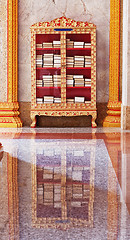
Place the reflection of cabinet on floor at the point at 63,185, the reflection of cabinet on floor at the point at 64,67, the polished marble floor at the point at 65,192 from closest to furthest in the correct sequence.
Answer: the polished marble floor at the point at 65,192
the reflection of cabinet on floor at the point at 63,185
the reflection of cabinet on floor at the point at 64,67

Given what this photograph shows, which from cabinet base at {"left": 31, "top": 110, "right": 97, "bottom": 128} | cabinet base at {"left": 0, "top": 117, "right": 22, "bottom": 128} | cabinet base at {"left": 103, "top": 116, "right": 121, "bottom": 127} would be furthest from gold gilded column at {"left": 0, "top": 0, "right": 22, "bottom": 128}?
cabinet base at {"left": 103, "top": 116, "right": 121, "bottom": 127}

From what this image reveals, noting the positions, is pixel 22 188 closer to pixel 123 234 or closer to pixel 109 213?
pixel 109 213

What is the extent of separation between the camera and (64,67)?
29.2 ft

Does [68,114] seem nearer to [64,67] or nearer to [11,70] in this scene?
[64,67]

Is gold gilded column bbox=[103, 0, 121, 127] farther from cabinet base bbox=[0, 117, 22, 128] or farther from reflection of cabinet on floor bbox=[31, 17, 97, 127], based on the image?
cabinet base bbox=[0, 117, 22, 128]

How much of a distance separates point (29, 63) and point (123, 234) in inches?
304

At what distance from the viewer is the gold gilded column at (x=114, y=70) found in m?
9.13

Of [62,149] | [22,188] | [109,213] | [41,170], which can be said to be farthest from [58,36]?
[109,213]

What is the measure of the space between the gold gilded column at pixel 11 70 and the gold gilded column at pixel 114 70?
82.3 inches

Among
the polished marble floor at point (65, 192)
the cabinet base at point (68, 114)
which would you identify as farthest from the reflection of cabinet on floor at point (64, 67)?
the polished marble floor at point (65, 192)

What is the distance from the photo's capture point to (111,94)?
30.5 feet

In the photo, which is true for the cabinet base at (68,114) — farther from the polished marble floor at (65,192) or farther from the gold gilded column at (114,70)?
the polished marble floor at (65,192)

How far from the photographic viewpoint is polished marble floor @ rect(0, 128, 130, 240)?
2.14 m

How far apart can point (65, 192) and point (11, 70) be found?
6.51 metres
